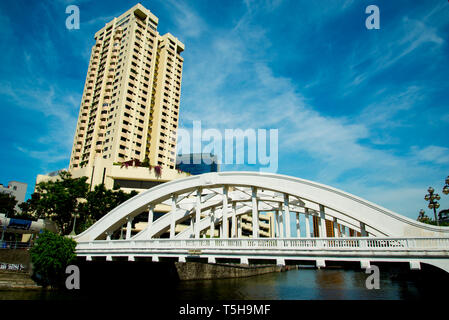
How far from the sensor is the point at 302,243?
49.9ft

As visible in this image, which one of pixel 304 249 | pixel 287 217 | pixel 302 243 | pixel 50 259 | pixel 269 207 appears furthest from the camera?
pixel 269 207

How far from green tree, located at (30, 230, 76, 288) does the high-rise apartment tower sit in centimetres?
3726

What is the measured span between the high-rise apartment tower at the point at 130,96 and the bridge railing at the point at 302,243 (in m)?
42.4

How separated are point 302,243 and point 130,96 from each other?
191ft

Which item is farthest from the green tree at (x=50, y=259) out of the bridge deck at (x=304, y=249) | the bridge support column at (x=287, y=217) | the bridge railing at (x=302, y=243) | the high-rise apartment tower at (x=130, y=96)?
the high-rise apartment tower at (x=130, y=96)

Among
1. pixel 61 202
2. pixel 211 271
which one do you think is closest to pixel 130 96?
pixel 61 202

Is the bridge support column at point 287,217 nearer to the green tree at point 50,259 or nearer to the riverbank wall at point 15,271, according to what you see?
the green tree at point 50,259

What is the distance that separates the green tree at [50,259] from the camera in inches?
854

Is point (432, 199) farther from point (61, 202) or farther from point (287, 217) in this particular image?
point (61, 202)

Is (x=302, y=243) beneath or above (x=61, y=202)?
beneath

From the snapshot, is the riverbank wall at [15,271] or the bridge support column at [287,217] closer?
the bridge support column at [287,217]

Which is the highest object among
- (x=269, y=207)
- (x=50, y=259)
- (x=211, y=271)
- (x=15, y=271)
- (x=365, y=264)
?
(x=269, y=207)

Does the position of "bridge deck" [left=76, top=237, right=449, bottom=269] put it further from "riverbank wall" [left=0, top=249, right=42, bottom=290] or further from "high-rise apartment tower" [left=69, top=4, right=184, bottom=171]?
"high-rise apartment tower" [left=69, top=4, right=184, bottom=171]
